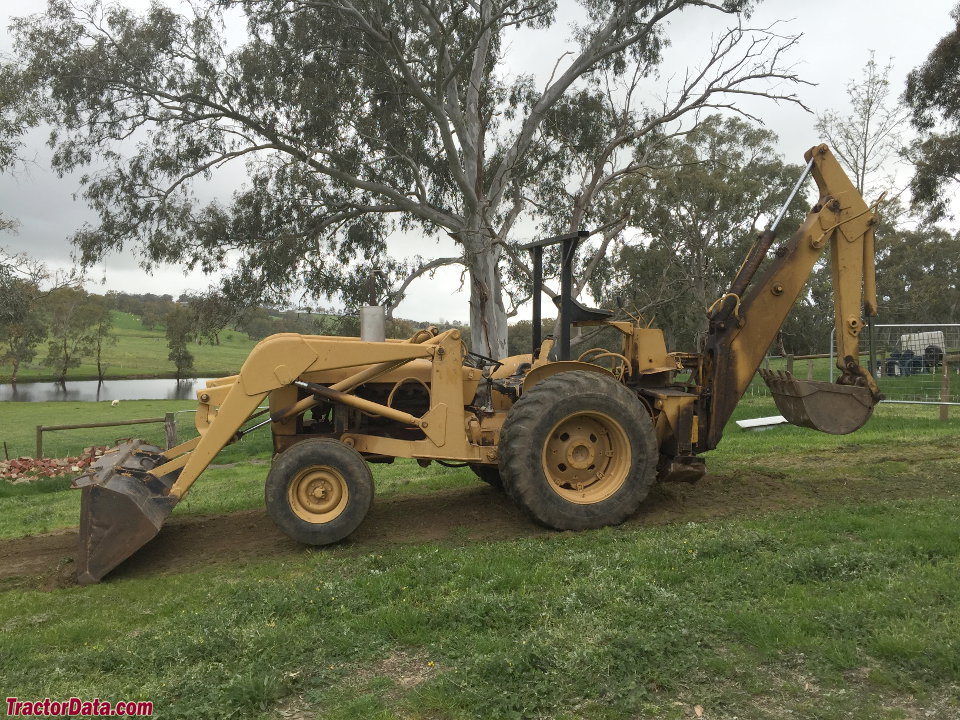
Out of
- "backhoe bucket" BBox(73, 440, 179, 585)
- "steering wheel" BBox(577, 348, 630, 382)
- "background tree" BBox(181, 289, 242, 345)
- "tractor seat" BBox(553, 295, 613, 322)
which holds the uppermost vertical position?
"background tree" BBox(181, 289, 242, 345)

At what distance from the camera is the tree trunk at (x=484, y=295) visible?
1914cm

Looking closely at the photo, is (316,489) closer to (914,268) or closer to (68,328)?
(914,268)

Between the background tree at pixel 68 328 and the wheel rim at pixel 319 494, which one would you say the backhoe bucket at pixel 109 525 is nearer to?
the wheel rim at pixel 319 494

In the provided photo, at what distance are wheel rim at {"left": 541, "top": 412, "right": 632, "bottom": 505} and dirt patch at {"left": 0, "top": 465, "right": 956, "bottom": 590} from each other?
1.43 feet

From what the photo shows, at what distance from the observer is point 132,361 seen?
62750 mm

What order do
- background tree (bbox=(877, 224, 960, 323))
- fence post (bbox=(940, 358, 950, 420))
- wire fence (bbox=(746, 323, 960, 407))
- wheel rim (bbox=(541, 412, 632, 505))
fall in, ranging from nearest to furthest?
wheel rim (bbox=(541, 412, 632, 505)) → fence post (bbox=(940, 358, 950, 420)) → wire fence (bbox=(746, 323, 960, 407)) → background tree (bbox=(877, 224, 960, 323))

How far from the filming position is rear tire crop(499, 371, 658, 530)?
609 centimetres

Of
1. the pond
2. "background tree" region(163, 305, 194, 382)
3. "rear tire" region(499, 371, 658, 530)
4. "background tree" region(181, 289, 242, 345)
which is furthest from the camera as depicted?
the pond

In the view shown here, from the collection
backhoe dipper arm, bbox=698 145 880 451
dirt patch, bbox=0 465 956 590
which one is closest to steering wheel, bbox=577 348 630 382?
backhoe dipper arm, bbox=698 145 880 451

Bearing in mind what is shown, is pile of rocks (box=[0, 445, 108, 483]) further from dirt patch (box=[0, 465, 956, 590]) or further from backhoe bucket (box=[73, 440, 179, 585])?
backhoe bucket (box=[73, 440, 179, 585])

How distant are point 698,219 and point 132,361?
1985 inches

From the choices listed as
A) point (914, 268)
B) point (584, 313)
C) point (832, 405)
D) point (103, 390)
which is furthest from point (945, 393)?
point (103, 390)

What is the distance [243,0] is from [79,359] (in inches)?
1932

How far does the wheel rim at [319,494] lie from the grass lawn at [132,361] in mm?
50287
